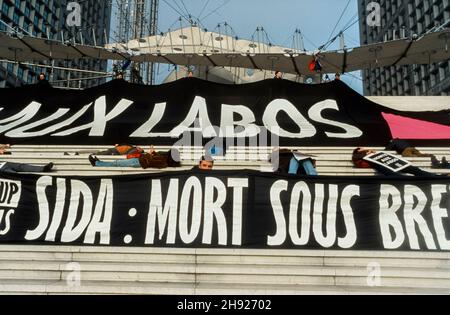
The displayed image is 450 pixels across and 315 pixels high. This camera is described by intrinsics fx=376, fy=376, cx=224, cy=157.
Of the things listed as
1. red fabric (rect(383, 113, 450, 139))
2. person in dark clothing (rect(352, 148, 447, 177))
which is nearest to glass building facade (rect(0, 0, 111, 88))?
red fabric (rect(383, 113, 450, 139))

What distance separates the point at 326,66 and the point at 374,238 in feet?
55.4

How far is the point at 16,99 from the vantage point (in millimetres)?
12023

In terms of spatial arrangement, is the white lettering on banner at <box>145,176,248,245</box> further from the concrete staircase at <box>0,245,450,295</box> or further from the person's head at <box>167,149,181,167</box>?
the person's head at <box>167,149,181,167</box>

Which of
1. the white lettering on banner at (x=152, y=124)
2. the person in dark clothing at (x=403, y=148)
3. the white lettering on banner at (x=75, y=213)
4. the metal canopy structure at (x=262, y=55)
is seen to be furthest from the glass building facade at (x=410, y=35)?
the white lettering on banner at (x=75, y=213)

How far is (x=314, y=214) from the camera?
18.8 ft

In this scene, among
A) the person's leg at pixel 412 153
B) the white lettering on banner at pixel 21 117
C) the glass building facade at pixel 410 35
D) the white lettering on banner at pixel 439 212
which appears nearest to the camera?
the white lettering on banner at pixel 439 212

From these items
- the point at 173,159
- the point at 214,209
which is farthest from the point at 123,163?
the point at 214,209

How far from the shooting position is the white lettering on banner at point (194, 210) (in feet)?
18.7

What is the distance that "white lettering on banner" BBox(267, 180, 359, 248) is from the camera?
5.61 m

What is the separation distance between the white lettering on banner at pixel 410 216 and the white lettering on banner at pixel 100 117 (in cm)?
763

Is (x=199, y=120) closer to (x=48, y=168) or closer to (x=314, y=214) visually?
(x=48, y=168)

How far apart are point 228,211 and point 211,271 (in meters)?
0.94

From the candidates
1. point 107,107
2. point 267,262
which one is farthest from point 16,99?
point 267,262

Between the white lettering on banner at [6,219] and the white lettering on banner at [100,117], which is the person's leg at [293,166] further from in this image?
the white lettering on banner at [100,117]
